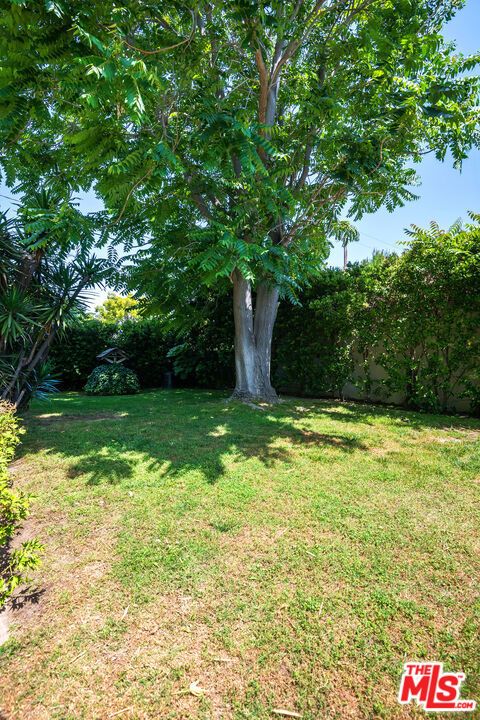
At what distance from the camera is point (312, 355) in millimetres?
8602

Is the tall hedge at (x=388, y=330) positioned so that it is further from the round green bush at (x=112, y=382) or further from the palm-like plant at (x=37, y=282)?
the palm-like plant at (x=37, y=282)

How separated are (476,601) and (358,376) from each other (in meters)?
6.18

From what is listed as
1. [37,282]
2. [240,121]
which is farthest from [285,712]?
[37,282]

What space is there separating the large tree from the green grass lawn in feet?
10.2

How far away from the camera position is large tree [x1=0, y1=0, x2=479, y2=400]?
10.4ft

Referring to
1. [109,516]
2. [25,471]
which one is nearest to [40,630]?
[109,516]

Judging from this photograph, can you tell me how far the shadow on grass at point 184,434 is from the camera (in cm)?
394

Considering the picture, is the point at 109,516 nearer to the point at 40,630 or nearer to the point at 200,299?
the point at 40,630

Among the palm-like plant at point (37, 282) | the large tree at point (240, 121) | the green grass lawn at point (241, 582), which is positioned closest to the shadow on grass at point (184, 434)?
the green grass lawn at point (241, 582)

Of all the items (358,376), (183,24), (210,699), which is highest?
(183,24)

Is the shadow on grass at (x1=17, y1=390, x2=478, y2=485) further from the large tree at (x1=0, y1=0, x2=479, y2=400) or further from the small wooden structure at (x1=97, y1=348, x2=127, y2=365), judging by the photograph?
the small wooden structure at (x1=97, y1=348, x2=127, y2=365)
